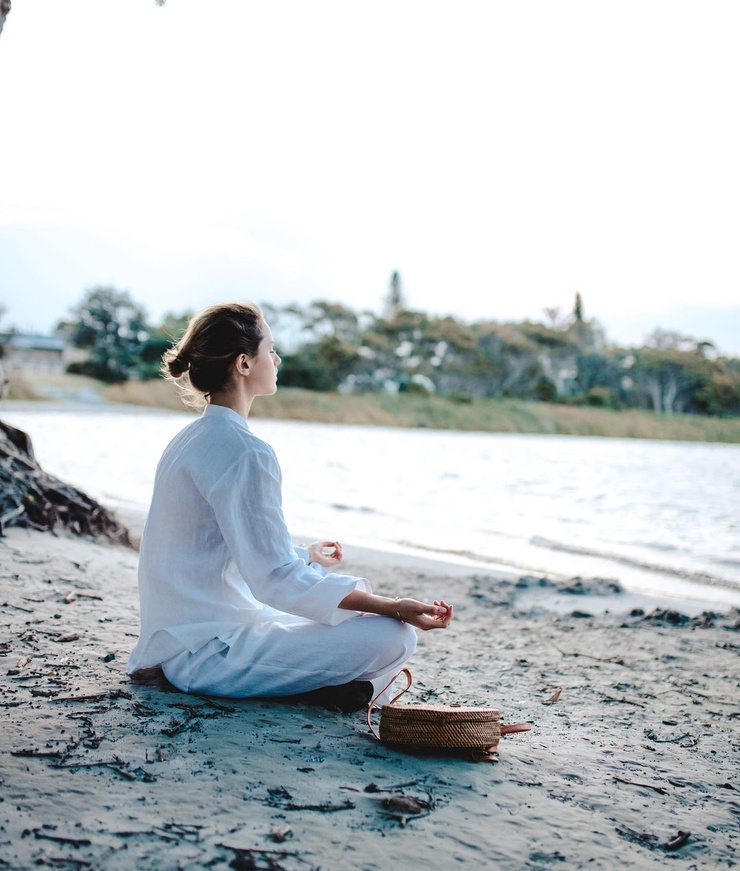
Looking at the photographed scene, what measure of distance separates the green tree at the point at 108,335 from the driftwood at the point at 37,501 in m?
37.6

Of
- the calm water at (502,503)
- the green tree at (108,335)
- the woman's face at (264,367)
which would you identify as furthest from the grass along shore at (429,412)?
the woman's face at (264,367)

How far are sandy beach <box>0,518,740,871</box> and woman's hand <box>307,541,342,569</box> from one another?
0.48 m

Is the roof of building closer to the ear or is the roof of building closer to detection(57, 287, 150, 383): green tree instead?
detection(57, 287, 150, 383): green tree

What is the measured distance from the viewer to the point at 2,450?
567cm

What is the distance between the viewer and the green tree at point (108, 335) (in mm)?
42688

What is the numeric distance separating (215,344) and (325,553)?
824 millimetres

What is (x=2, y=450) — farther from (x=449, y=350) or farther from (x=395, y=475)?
(x=449, y=350)

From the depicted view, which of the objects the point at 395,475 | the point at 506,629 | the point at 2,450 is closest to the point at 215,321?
the point at 506,629

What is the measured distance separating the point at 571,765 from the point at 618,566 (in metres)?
5.66

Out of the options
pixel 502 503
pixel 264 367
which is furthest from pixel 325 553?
pixel 502 503

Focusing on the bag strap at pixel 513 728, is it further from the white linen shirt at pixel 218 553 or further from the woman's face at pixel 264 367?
the woman's face at pixel 264 367

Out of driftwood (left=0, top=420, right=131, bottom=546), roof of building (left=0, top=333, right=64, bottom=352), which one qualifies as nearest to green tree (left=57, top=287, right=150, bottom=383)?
roof of building (left=0, top=333, right=64, bottom=352)

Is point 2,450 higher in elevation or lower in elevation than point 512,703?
higher

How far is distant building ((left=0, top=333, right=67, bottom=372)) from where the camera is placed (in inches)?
1788
